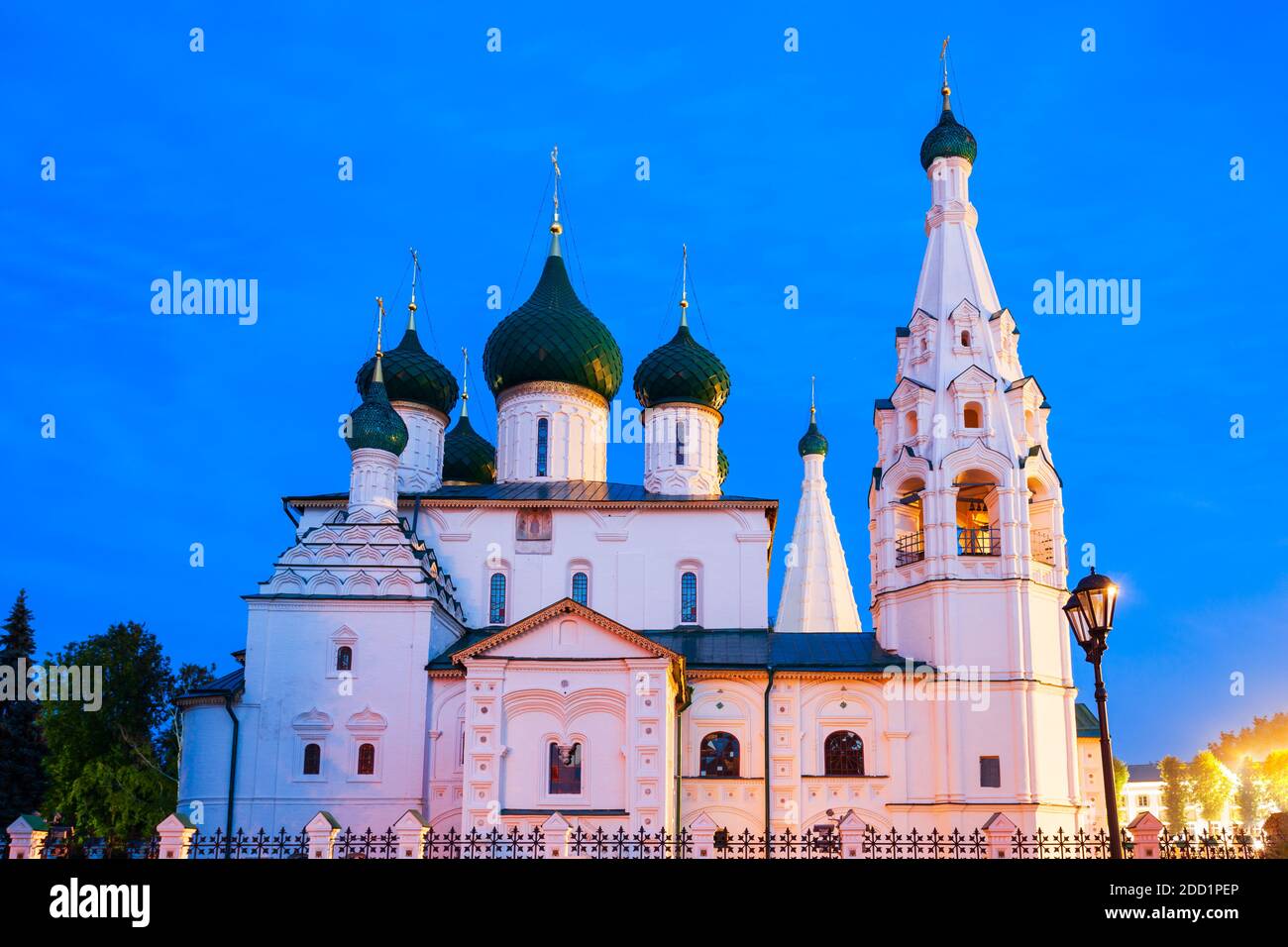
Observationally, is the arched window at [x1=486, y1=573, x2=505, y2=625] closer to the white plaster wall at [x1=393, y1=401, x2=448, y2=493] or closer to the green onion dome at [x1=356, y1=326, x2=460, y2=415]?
the white plaster wall at [x1=393, y1=401, x2=448, y2=493]

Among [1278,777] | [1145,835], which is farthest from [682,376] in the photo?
[1278,777]

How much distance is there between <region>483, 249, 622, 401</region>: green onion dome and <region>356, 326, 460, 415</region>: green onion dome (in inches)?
54.3

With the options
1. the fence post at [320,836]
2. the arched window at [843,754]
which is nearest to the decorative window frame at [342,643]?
the fence post at [320,836]

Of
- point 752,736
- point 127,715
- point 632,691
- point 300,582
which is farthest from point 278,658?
point 127,715

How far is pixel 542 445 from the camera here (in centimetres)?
3466

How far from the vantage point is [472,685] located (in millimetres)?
25141

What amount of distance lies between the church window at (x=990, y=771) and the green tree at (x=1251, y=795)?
47536 millimetres

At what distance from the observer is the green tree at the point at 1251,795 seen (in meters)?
66.9

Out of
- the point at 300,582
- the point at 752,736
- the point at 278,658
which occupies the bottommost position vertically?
the point at 752,736

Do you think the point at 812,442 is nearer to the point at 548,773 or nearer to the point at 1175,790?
the point at 548,773

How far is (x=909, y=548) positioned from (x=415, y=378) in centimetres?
1546

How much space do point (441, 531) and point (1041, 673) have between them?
51.3 feet
